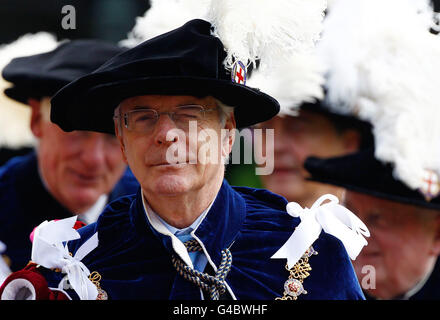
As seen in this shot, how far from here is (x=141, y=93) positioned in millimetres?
2881

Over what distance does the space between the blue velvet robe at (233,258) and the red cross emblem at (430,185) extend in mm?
1786

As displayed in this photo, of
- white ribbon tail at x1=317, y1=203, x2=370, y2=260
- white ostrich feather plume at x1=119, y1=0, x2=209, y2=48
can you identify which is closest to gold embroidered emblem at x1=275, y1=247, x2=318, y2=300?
white ribbon tail at x1=317, y1=203, x2=370, y2=260

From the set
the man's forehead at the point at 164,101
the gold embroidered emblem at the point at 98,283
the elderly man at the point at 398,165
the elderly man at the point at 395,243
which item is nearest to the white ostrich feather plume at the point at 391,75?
the elderly man at the point at 398,165

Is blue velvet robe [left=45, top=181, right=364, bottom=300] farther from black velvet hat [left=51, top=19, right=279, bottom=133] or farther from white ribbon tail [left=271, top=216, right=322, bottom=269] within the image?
black velvet hat [left=51, top=19, right=279, bottom=133]

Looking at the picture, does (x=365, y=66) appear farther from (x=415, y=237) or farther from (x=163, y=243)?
(x=163, y=243)

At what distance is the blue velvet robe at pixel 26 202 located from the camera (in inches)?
211

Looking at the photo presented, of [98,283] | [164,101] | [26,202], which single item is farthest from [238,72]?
[26,202]

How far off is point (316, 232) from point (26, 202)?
3239 mm

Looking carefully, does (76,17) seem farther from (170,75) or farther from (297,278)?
(297,278)

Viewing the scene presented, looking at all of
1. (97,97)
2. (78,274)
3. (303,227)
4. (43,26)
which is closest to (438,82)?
(303,227)

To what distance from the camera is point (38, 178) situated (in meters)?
5.67

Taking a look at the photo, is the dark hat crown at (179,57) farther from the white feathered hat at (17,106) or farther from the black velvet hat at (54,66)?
the white feathered hat at (17,106)

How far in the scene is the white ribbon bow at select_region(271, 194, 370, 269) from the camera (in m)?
2.87

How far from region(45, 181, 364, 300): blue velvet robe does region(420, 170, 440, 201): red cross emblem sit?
179 cm
